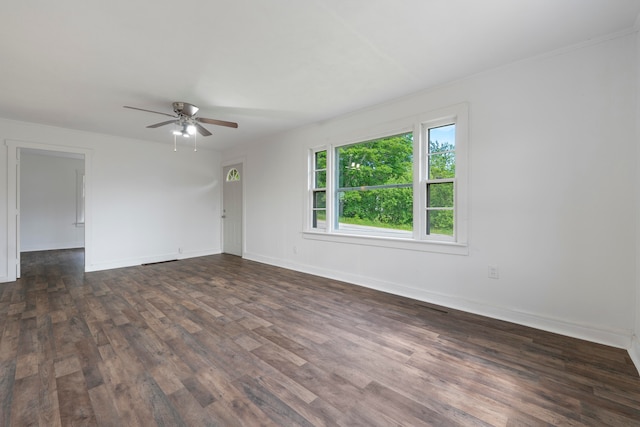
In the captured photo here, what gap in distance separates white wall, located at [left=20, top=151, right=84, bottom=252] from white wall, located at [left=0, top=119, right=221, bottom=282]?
3.02 meters

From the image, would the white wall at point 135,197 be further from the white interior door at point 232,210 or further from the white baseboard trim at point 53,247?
the white baseboard trim at point 53,247

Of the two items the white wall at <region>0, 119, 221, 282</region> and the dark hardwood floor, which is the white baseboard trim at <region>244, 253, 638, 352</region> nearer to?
the dark hardwood floor

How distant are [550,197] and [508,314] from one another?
1207mm

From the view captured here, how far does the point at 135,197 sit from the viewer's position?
5.53 meters

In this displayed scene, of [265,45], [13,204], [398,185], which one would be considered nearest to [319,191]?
[398,185]

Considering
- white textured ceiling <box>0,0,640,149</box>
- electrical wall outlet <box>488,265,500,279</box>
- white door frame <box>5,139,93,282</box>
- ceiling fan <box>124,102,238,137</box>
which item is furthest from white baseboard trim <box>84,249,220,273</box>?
electrical wall outlet <box>488,265,500,279</box>

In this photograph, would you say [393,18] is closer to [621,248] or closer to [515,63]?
[515,63]

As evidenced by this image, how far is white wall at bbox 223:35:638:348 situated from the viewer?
2.28 metres

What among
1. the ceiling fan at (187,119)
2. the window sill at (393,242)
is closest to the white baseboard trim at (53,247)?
the ceiling fan at (187,119)

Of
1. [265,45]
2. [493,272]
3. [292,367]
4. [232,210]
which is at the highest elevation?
[265,45]

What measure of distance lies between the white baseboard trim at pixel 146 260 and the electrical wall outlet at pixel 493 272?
228 inches

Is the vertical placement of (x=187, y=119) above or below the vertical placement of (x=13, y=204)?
above

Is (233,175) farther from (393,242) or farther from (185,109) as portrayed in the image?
(393,242)

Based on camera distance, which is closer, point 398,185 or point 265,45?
point 265,45
